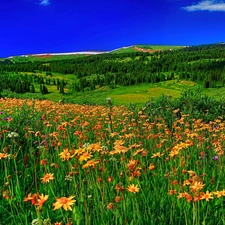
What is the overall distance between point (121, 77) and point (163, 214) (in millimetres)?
159582

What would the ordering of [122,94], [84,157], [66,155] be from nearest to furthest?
[84,157]
[66,155]
[122,94]

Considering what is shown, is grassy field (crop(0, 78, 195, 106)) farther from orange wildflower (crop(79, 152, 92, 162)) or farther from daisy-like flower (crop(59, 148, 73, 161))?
orange wildflower (crop(79, 152, 92, 162))

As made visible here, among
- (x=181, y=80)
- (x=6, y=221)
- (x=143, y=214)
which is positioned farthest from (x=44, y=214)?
(x=181, y=80)

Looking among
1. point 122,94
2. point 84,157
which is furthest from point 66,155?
point 122,94

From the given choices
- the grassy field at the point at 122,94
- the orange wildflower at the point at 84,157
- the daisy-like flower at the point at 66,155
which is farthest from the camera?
the grassy field at the point at 122,94

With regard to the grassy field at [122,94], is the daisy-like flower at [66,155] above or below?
above

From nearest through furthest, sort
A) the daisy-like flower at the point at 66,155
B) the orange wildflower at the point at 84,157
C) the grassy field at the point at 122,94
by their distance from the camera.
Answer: the orange wildflower at the point at 84,157, the daisy-like flower at the point at 66,155, the grassy field at the point at 122,94

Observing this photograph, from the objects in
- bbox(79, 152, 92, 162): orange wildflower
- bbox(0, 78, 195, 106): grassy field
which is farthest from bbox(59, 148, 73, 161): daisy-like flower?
bbox(0, 78, 195, 106): grassy field

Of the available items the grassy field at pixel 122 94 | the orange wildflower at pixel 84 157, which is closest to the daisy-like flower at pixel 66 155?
the orange wildflower at pixel 84 157

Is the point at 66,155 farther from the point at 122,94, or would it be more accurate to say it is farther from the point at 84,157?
the point at 122,94

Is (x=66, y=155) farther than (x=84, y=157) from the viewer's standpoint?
Yes

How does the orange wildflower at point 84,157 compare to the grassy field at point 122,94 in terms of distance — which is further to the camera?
the grassy field at point 122,94

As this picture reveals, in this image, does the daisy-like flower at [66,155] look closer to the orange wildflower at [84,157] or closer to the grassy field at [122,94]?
the orange wildflower at [84,157]

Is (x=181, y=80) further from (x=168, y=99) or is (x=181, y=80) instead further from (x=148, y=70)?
(x=168, y=99)
